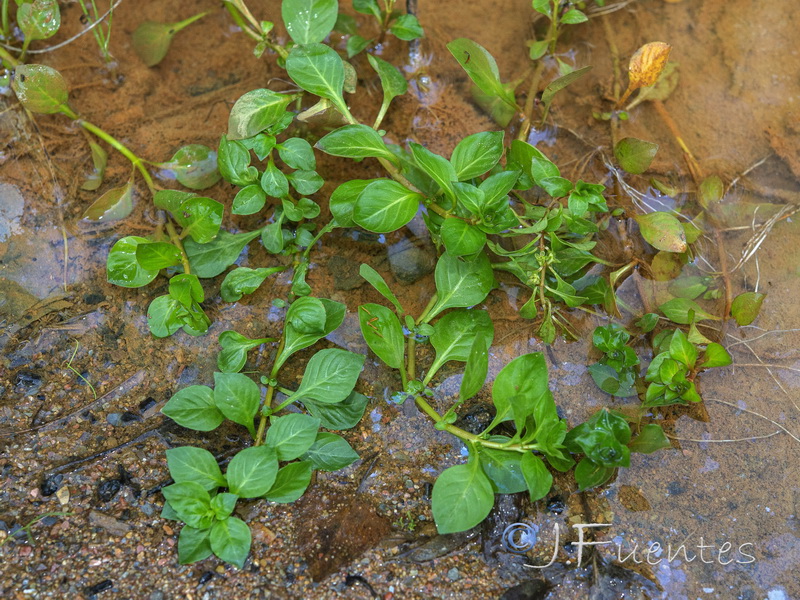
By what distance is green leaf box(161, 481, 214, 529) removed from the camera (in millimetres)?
2205

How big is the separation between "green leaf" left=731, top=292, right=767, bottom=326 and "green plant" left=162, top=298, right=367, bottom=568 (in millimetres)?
1655

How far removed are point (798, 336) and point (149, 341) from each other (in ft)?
9.38

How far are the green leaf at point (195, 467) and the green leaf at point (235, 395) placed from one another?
18cm

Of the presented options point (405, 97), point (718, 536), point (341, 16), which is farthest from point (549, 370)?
point (341, 16)

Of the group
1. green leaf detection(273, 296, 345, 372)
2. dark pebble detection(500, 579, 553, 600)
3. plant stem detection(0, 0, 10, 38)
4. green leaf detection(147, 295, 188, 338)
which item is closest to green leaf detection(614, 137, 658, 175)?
green leaf detection(273, 296, 345, 372)

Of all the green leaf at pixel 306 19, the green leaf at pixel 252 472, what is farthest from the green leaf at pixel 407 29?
the green leaf at pixel 252 472

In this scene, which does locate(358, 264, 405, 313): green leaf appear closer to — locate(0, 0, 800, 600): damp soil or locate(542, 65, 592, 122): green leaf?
locate(0, 0, 800, 600): damp soil

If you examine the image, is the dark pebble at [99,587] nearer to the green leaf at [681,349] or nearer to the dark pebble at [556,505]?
the dark pebble at [556,505]

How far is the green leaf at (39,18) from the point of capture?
3033mm

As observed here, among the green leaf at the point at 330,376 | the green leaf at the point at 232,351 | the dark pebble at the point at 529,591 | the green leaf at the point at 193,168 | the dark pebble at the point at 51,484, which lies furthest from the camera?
the green leaf at the point at 193,168

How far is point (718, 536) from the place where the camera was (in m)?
2.40

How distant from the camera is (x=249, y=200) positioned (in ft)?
8.96

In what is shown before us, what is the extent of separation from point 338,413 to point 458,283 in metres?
0.73

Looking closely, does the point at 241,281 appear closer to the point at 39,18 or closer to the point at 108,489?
the point at 108,489
